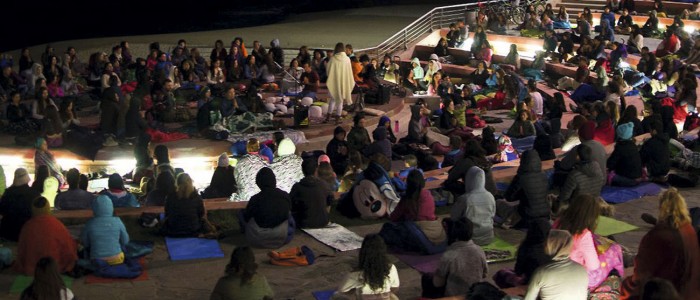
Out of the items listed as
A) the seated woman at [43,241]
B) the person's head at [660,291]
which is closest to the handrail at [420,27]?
the seated woman at [43,241]

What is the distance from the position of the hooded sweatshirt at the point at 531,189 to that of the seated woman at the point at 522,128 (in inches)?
244

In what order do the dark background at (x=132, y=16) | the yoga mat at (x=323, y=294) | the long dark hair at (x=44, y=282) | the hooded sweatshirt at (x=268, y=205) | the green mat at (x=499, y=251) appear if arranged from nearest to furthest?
the long dark hair at (x=44, y=282) < the yoga mat at (x=323, y=294) < the green mat at (x=499, y=251) < the hooded sweatshirt at (x=268, y=205) < the dark background at (x=132, y=16)

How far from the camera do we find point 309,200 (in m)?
12.3

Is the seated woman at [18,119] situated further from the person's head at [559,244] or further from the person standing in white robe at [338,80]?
the person's head at [559,244]

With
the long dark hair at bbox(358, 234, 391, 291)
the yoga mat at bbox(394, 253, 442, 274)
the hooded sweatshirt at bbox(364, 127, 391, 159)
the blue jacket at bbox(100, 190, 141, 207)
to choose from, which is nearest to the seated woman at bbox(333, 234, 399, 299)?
the long dark hair at bbox(358, 234, 391, 291)

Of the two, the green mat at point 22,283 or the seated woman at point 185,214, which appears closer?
the green mat at point 22,283

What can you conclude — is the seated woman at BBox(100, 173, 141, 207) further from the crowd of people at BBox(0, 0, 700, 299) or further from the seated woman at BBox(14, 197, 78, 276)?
the seated woman at BBox(14, 197, 78, 276)

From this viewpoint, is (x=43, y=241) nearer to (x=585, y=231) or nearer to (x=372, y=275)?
(x=372, y=275)

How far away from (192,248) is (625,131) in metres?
5.80

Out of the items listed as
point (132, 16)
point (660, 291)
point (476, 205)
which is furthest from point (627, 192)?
point (132, 16)

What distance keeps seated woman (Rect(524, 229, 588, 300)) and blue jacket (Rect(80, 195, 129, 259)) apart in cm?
440

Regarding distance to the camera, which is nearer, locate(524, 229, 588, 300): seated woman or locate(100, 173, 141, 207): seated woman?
locate(524, 229, 588, 300): seated woman

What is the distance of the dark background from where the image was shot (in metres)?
41.1

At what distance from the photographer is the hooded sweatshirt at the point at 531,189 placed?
1201 centimetres
